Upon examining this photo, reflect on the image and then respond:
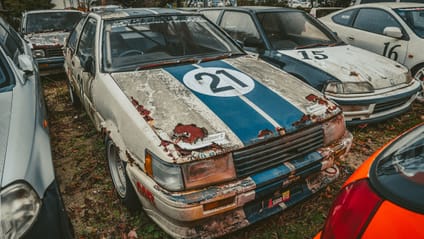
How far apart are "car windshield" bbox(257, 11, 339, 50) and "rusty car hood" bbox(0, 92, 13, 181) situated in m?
3.41

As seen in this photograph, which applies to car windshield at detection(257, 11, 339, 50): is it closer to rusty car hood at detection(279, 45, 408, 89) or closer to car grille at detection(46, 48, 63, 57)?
rusty car hood at detection(279, 45, 408, 89)

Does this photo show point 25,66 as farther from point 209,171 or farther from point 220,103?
point 209,171

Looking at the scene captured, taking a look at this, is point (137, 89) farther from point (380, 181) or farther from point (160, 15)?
point (380, 181)

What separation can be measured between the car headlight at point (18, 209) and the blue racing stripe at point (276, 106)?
5.19 ft

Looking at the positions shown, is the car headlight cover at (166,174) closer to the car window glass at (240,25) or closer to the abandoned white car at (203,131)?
the abandoned white car at (203,131)

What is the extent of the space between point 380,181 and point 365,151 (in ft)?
8.90

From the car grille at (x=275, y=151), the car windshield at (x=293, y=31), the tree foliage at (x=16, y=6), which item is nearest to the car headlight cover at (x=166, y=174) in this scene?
the car grille at (x=275, y=151)

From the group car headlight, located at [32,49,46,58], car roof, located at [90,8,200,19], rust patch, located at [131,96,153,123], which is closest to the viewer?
rust patch, located at [131,96,153,123]

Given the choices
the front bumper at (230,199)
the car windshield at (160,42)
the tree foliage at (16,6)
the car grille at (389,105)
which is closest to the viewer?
the front bumper at (230,199)

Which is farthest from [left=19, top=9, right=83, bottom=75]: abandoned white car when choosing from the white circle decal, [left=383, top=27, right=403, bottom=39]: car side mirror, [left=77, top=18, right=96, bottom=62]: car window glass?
[left=383, top=27, right=403, bottom=39]: car side mirror

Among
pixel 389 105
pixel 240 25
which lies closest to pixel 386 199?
pixel 389 105

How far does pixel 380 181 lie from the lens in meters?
1.16

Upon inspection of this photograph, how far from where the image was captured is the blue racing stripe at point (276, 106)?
2236mm

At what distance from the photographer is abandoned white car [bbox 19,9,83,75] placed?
6.40 meters
